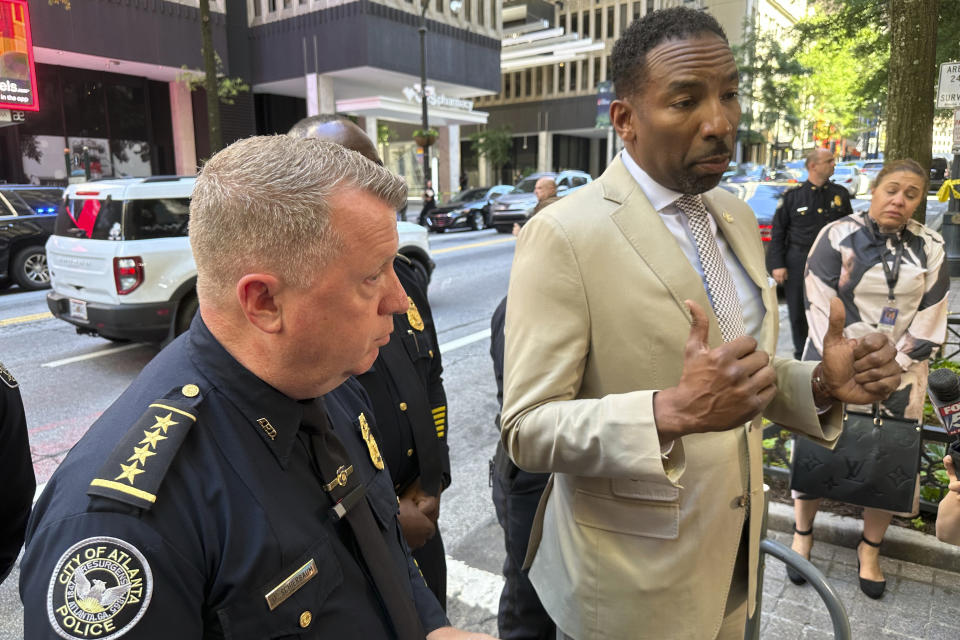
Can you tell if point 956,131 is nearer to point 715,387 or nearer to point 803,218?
point 803,218

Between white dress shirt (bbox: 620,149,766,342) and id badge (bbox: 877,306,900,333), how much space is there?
7.69ft

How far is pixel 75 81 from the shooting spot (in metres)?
23.1

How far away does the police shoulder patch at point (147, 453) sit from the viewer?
96cm

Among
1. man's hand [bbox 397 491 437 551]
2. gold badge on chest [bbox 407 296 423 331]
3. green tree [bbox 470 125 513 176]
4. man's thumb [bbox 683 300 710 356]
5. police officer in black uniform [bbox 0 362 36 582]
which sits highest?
green tree [bbox 470 125 513 176]

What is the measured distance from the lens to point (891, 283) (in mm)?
3730

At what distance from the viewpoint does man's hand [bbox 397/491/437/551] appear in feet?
7.11

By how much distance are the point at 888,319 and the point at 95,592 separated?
402 centimetres

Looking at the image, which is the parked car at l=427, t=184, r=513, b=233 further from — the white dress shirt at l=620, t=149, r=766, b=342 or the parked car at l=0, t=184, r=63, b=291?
the white dress shirt at l=620, t=149, r=766, b=342

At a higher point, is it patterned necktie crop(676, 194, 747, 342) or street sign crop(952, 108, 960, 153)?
street sign crop(952, 108, 960, 153)

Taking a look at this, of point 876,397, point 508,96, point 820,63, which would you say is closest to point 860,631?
point 876,397

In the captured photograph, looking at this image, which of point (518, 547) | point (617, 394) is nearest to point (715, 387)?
point (617, 394)

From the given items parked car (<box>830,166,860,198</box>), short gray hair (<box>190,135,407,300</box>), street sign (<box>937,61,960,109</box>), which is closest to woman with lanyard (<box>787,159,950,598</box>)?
short gray hair (<box>190,135,407,300</box>)

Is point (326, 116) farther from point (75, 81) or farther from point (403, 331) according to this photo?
point (75, 81)

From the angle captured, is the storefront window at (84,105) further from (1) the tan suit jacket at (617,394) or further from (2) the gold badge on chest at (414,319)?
(1) the tan suit jacket at (617,394)
